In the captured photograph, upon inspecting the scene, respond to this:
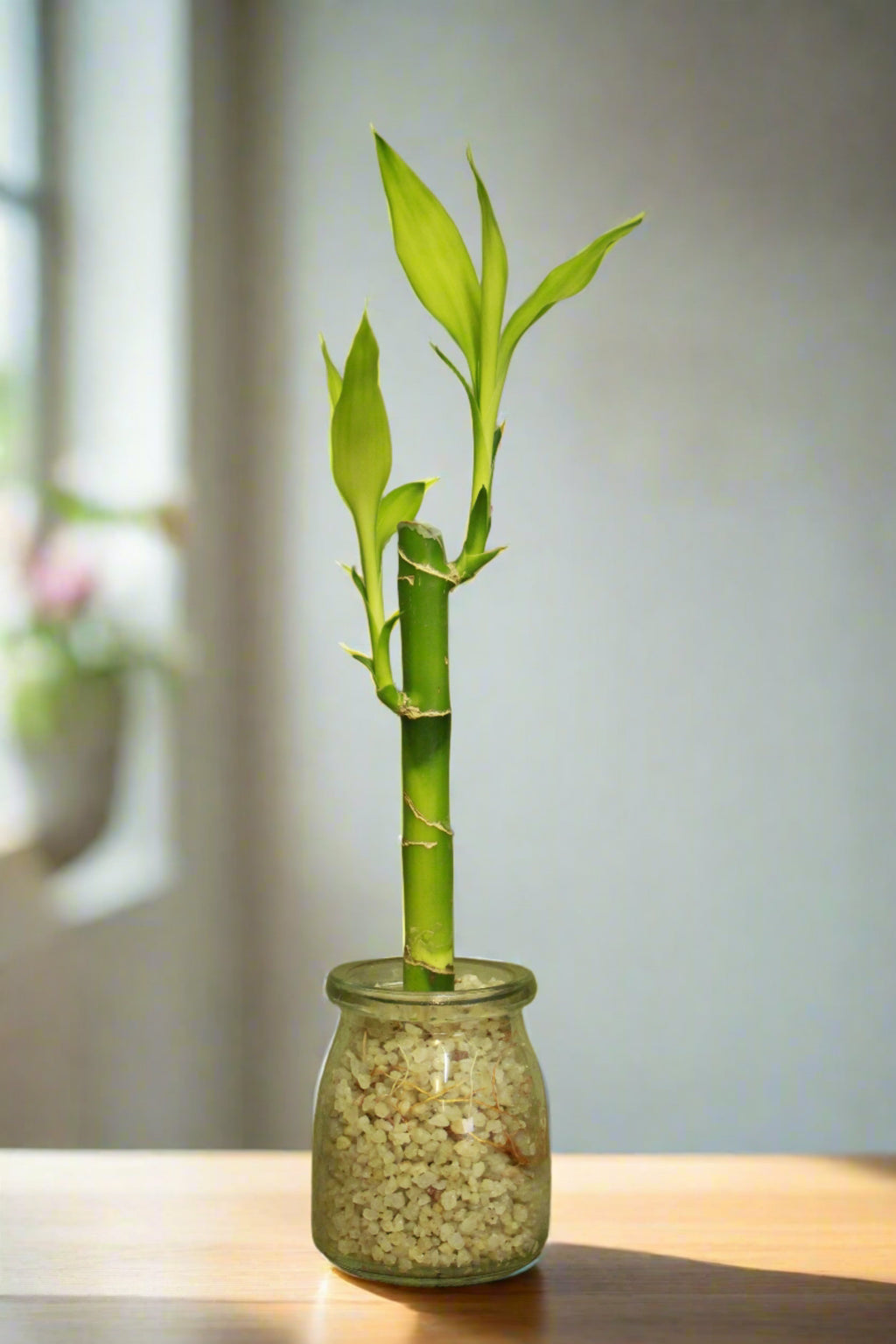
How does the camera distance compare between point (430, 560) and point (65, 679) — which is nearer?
point (430, 560)

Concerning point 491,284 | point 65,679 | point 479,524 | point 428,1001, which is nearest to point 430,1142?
point 428,1001

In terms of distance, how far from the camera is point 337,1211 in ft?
1.77

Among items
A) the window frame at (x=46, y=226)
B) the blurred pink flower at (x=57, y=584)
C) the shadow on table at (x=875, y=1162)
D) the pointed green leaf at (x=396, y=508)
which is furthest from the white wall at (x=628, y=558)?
the pointed green leaf at (x=396, y=508)

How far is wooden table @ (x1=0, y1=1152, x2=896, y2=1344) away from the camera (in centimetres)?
51

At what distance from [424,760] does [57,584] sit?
4.13ft

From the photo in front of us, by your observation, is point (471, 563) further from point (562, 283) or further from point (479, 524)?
point (562, 283)

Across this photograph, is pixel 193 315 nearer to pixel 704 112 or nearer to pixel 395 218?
pixel 704 112

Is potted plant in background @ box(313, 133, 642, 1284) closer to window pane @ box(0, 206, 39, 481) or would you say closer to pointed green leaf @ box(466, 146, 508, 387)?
pointed green leaf @ box(466, 146, 508, 387)

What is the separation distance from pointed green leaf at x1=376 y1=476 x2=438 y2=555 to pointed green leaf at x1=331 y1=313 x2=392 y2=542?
0.06ft

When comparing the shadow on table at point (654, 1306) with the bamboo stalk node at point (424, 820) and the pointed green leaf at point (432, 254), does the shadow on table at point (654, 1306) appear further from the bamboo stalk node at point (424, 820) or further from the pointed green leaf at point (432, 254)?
the pointed green leaf at point (432, 254)

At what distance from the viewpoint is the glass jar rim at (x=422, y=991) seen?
53 cm

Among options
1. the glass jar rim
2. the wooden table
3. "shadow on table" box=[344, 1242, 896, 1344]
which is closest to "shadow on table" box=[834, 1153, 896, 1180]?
the wooden table

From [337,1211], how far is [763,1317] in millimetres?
→ 177

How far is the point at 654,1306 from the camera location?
0.53m
